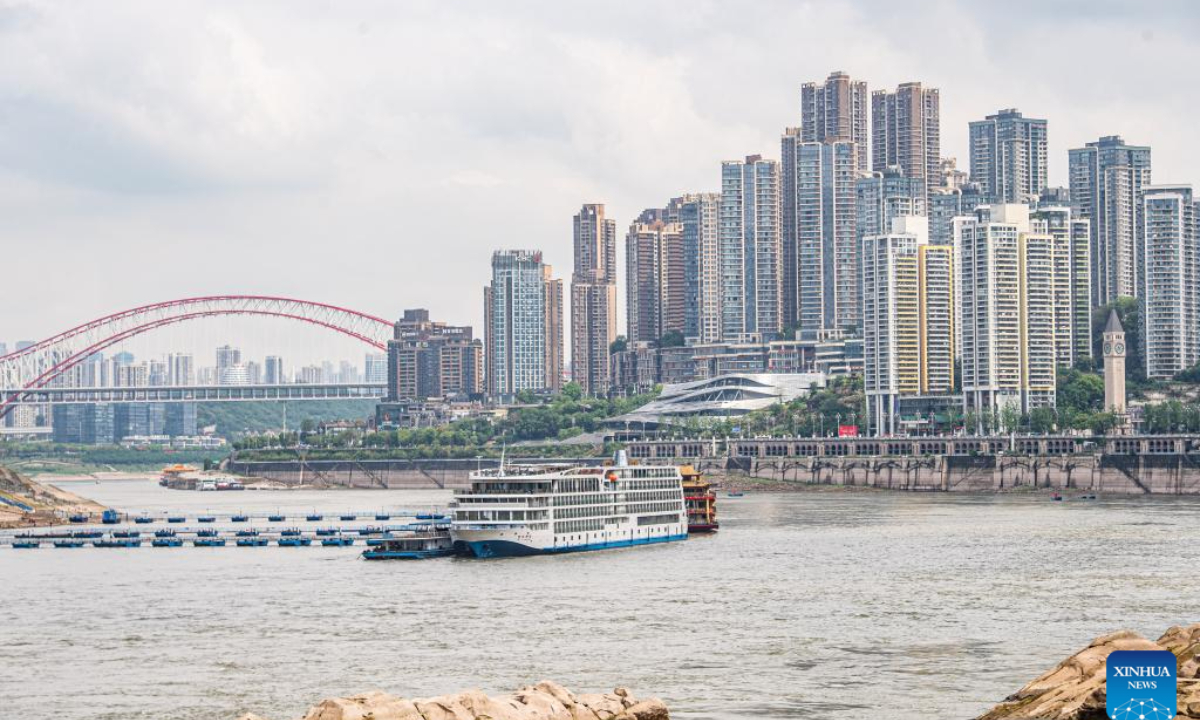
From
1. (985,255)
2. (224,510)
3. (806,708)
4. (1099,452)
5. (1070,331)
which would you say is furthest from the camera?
(1070,331)

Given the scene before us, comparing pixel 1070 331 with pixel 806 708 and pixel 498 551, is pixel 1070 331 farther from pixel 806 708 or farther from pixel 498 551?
pixel 806 708

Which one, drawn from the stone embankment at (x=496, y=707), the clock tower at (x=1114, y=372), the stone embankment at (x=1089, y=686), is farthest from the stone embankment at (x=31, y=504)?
the stone embankment at (x=1089, y=686)

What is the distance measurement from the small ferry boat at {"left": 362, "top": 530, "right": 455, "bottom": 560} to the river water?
1.21 m

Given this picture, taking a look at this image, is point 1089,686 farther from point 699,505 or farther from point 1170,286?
point 1170,286

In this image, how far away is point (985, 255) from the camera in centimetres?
17875

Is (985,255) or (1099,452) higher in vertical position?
(985,255)

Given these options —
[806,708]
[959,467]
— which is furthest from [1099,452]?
[806,708]

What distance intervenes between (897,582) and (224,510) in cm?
8898

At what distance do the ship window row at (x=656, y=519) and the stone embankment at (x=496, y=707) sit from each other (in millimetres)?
56839

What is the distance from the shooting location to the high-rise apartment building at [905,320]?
7392 inches

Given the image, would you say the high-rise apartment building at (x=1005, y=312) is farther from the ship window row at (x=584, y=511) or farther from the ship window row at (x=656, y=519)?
the ship window row at (x=584, y=511)

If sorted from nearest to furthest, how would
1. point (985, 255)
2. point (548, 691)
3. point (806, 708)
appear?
point (548, 691) < point (806, 708) < point (985, 255)

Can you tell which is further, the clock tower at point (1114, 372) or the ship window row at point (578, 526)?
the clock tower at point (1114, 372)

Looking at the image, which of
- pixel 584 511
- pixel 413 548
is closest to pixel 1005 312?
pixel 584 511
